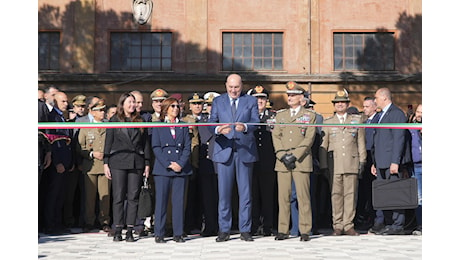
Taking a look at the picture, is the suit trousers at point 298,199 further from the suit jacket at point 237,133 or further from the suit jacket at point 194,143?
the suit jacket at point 194,143

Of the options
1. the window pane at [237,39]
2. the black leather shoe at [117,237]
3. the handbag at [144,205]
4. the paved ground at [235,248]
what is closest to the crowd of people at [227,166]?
the black leather shoe at [117,237]

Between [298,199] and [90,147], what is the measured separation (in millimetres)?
3324

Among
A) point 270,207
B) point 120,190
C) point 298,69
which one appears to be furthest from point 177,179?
point 298,69

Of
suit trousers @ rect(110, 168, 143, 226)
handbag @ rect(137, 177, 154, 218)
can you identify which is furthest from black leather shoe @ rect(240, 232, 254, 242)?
suit trousers @ rect(110, 168, 143, 226)

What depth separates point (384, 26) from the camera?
2598 centimetres

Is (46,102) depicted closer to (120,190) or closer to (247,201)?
(120,190)

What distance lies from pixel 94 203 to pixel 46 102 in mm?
1652

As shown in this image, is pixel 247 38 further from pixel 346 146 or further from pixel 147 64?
pixel 346 146

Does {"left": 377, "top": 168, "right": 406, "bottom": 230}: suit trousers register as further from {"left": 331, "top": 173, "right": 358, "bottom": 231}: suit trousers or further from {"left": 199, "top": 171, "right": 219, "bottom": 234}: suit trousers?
{"left": 199, "top": 171, "right": 219, "bottom": 234}: suit trousers

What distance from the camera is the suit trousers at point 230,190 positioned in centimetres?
1030

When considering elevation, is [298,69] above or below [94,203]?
above

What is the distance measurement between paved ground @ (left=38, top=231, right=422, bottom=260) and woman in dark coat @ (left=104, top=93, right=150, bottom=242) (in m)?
0.35

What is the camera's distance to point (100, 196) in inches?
469

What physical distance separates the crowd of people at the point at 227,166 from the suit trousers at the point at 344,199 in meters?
0.02
